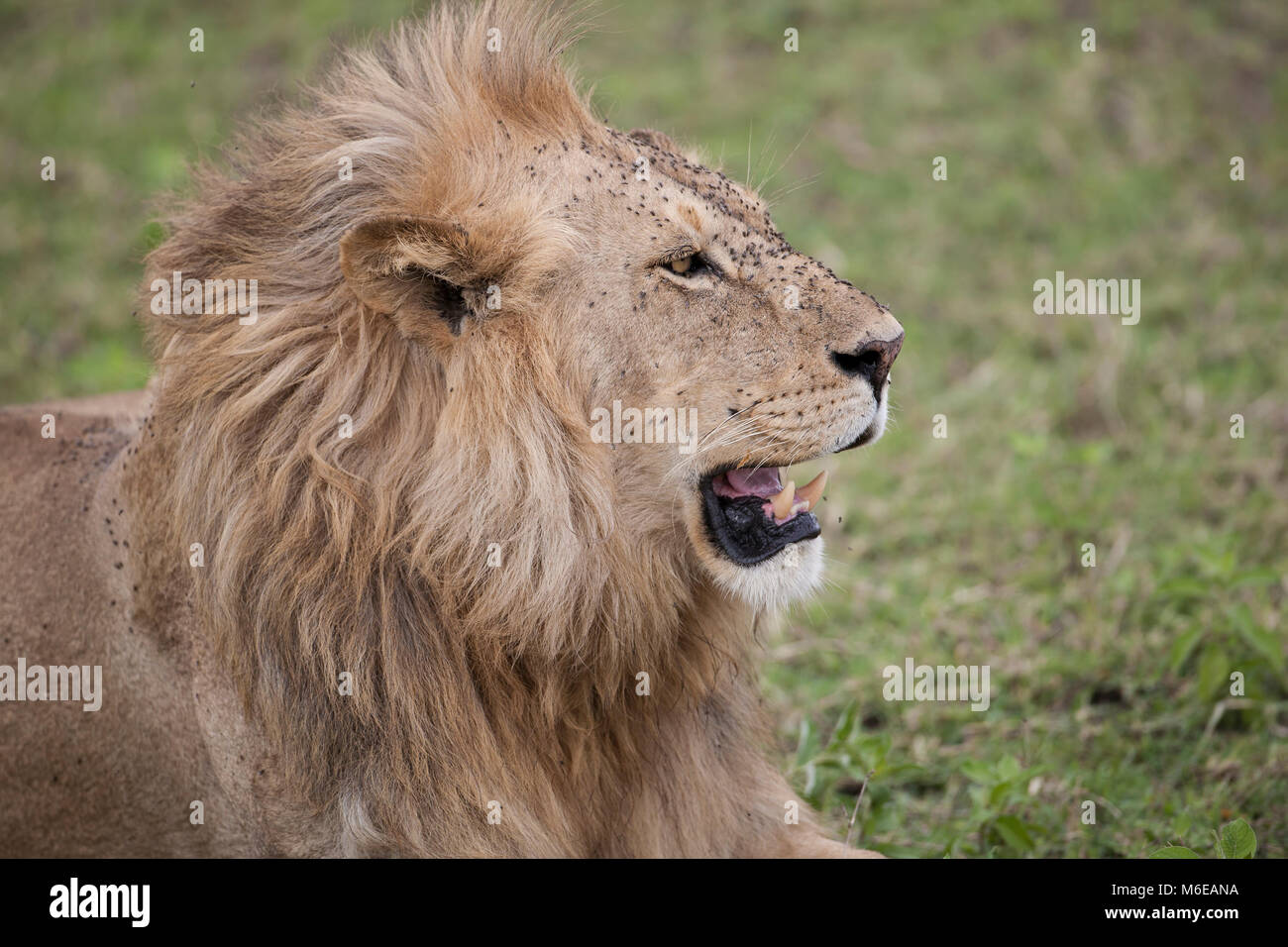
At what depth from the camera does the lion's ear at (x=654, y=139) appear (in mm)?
3510

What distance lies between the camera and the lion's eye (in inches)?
121

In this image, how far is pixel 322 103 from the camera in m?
3.26

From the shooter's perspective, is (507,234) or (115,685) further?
(115,685)

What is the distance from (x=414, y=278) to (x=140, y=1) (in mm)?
8508

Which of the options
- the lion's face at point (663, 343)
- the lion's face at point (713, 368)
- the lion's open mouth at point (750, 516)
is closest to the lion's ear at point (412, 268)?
the lion's face at point (663, 343)

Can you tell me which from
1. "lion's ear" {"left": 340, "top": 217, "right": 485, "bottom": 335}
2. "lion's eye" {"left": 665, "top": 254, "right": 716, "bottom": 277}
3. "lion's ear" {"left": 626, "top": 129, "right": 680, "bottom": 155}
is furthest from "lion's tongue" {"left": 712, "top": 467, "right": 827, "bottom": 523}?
"lion's ear" {"left": 626, "top": 129, "right": 680, "bottom": 155}

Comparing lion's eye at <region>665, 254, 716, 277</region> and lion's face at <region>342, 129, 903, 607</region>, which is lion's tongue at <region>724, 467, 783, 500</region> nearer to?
lion's face at <region>342, 129, 903, 607</region>

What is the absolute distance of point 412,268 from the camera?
290 cm

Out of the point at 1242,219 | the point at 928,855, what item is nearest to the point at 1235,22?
the point at 1242,219

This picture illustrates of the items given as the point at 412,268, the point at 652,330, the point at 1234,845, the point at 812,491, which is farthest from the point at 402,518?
the point at 1234,845

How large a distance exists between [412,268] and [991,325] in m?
4.64

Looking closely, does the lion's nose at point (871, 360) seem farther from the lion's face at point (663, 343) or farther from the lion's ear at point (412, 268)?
the lion's ear at point (412, 268)

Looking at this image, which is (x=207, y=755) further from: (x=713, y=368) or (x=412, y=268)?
(x=713, y=368)

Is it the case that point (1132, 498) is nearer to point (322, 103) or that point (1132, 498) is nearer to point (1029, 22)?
point (322, 103)
